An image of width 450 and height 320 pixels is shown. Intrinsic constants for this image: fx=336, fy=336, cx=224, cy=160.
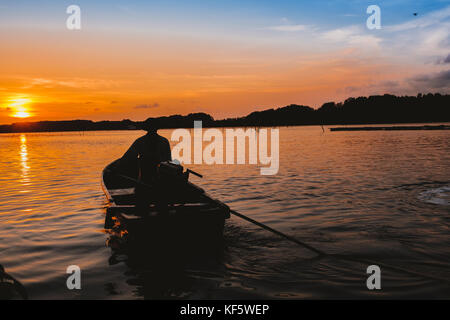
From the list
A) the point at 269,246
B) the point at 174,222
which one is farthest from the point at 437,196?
the point at 174,222

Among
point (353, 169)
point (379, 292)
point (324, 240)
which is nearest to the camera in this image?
point (379, 292)

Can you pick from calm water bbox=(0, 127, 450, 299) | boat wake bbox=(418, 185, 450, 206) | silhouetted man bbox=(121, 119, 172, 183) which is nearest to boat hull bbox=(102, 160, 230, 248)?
calm water bbox=(0, 127, 450, 299)

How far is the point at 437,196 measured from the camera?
479 inches

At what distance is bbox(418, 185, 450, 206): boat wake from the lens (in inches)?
443

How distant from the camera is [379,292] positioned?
207 inches

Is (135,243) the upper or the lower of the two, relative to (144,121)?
lower

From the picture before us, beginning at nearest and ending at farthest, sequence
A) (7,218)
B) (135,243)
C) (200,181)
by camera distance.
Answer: (135,243), (7,218), (200,181)

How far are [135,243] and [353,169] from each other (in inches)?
653

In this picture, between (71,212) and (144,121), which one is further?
(71,212)

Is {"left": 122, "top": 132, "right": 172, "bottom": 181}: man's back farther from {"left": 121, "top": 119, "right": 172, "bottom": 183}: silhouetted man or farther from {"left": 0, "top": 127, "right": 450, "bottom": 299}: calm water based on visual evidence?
{"left": 0, "top": 127, "right": 450, "bottom": 299}: calm water

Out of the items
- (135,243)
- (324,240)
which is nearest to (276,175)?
(324,240)

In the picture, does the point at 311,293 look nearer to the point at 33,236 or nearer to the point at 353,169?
the point at 33,236

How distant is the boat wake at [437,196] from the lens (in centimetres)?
1125

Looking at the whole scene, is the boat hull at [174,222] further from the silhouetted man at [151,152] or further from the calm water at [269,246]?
the silhouetted man at [151,152]
